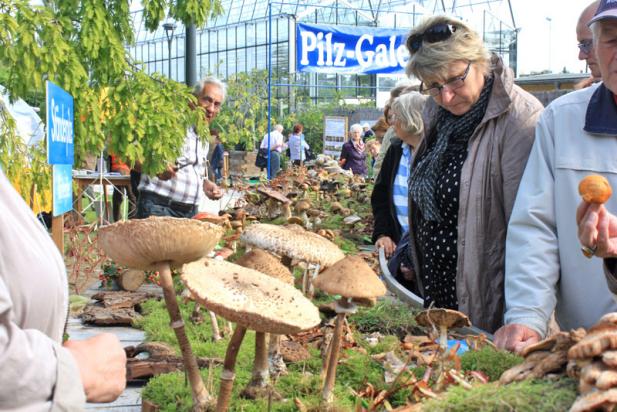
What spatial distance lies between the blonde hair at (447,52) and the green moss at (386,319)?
3.69ft

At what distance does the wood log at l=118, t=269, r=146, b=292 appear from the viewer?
213 inches

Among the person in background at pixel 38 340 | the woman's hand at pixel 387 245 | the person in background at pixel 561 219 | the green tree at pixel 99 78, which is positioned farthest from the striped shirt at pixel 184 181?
the person in background at pixel 38 340

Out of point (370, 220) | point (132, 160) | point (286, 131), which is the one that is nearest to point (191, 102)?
point (132, 160)

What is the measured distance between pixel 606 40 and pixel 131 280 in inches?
162

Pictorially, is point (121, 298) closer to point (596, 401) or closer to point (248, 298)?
point (248, 298)

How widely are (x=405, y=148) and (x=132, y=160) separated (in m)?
2.27

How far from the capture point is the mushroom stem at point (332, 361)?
2.09 m

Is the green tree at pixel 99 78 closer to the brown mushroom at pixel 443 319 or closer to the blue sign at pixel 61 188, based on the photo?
the blue sign at pixel 61 188

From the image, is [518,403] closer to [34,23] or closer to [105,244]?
[105,244]

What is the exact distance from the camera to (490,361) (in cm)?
200

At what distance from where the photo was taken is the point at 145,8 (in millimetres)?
6539

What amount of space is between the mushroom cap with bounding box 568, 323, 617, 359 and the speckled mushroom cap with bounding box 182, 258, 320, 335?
594 mm

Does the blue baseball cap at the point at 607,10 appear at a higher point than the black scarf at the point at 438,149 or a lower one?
higher

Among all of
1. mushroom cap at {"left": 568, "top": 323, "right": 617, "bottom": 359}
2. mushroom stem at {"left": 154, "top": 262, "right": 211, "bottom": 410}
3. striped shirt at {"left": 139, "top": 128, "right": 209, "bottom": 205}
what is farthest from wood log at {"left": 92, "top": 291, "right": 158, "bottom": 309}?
mushroom cap at {"left": 568, "top": 323, "right": 617, "bottom": 359}
